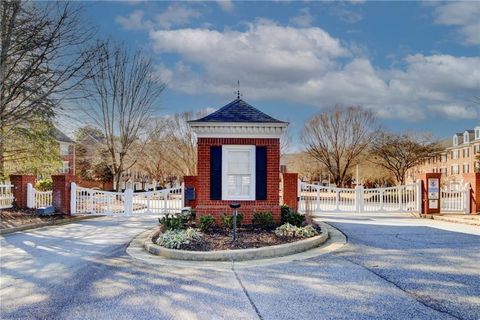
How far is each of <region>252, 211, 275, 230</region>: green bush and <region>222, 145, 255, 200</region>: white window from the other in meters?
0.68

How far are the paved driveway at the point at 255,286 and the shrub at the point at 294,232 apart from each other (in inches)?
39.9

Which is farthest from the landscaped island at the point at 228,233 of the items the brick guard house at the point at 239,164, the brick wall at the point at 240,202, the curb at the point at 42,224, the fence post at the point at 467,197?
the fence post at the point at 467,197

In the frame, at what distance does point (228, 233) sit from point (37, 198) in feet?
36.0

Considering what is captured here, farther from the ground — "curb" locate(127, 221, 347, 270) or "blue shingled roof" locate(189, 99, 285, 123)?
"blue shingled roof" locate(189, 99, 285, 123)

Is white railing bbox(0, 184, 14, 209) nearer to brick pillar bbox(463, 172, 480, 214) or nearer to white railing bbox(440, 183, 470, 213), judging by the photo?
white railing bbox(440, 183, 470, 213)

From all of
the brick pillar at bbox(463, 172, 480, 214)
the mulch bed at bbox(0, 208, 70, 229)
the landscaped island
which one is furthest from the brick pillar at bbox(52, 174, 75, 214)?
the brick pillar at bbox(463, 172, 480, 214)

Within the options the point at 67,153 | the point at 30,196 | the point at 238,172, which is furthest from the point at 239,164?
the point at 67,153

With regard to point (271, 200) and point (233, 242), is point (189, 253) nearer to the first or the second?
point (233, 242)

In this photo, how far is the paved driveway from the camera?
4625 millimetres

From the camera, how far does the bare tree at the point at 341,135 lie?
121 ft

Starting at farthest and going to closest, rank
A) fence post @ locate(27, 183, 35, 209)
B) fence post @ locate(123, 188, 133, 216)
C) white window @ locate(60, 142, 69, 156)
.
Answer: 1. white window @ locate(60, 142, 69, 156)
2. fence post @ locate(27, 183, 35, 209)
3. fence post @ locate(123, 188, 133, 216)

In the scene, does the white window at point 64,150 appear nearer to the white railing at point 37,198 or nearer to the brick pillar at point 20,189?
the white railing at point 37,198

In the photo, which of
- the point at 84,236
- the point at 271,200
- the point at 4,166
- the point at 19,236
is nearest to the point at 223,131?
the point at 271,200

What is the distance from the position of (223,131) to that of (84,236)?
510cm
